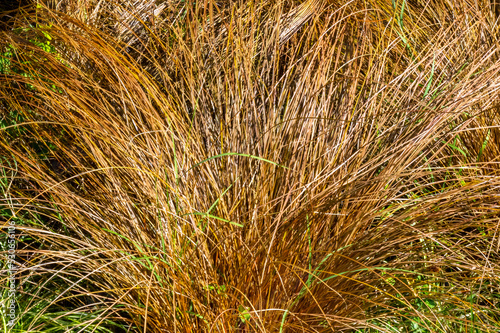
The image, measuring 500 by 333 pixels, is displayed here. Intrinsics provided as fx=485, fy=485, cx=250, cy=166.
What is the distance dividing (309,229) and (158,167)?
46cm

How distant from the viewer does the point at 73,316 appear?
1494 millimetres

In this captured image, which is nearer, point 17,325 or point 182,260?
point 182,260

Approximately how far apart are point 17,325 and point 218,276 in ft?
2.30

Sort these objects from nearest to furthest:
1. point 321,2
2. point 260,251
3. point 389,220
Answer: point 260,251, point 389,220, point 321,2

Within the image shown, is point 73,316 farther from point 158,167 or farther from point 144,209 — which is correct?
point 158,167

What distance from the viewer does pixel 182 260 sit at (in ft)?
4.12

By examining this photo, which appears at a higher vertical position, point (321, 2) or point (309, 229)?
point (321, 2)

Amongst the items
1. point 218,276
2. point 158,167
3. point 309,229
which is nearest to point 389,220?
point 309,229

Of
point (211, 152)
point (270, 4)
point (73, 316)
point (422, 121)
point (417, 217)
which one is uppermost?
point (270, 4)

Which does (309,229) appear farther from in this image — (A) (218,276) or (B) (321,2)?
(B) (321,2)

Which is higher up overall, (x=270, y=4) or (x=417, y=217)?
(x=270, y=4)

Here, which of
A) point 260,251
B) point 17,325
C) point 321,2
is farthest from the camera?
point 321,2

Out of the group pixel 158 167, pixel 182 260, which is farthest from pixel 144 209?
pixel 182 260

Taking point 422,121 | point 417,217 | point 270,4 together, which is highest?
point 270,4
